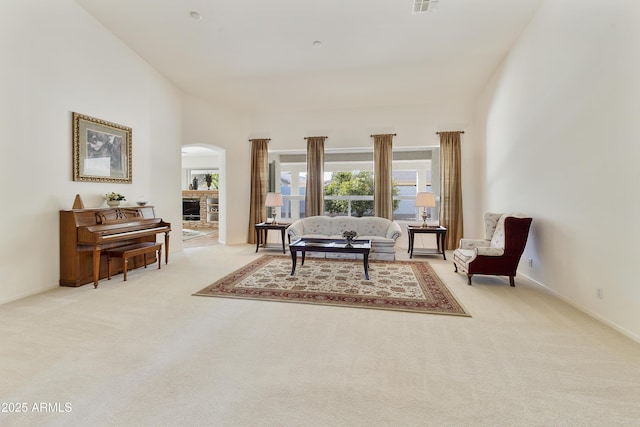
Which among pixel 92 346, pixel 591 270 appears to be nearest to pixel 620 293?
pixel 591 270

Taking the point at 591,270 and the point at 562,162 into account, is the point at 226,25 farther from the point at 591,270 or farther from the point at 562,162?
the point at 591,270

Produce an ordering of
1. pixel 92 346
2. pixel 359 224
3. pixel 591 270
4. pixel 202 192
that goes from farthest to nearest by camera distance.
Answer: pixel 202 192 → pixel 359 224 → pixel 591 270 → pixel 92 346

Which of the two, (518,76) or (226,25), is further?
(518,76)

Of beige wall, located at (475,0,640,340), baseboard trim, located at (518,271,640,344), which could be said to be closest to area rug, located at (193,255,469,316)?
baseboard trim, located at (518,271,640,344)

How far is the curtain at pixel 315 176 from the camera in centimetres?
715

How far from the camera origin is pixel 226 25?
166 inches

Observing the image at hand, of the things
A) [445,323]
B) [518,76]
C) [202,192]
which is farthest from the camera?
[202,192]

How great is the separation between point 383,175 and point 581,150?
401 cm

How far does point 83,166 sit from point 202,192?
7.41 m

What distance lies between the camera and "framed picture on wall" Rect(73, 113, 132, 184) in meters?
4.12

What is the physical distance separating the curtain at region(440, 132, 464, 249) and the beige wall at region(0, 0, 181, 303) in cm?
634

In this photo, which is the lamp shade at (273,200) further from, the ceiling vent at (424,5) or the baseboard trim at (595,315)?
the baseboard trim at (595,315)

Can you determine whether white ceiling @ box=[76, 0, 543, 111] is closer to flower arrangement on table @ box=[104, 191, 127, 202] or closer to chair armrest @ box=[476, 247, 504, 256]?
flower arrangement on table @ box=[104, 191, 127, 202]

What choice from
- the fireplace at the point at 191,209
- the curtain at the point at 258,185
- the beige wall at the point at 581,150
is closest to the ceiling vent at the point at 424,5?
the beige wall at the point at 581,150
